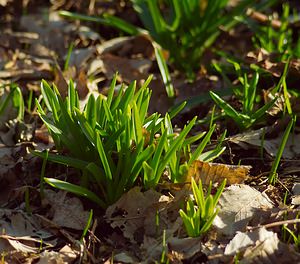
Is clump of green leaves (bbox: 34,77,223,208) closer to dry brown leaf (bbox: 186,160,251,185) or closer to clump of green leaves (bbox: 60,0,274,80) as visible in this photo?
dry brown leaf (bbox: 186,160,251,185)

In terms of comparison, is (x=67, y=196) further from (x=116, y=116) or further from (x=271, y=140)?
(x=271, y=140)

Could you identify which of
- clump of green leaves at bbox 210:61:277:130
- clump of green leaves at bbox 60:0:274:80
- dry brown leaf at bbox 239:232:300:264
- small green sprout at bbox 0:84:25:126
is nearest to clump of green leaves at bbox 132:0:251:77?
clump of green leaves at bbox 60:0:274:80

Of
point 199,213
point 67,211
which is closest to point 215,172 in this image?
point 199,213

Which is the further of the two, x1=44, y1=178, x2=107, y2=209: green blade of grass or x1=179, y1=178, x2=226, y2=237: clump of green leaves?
x1=44, y1=178, x2=107, y2=209: green blade of grass

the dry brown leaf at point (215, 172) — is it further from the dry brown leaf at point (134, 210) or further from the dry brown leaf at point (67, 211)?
the dry brown leaf at point (67, 211)

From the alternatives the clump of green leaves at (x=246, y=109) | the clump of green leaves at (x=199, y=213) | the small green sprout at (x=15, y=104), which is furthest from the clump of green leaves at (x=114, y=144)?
the small green sprout at (x=15, y=104)

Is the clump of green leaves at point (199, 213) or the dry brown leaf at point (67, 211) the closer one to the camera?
the clump of green leaves at point (199, 213)
